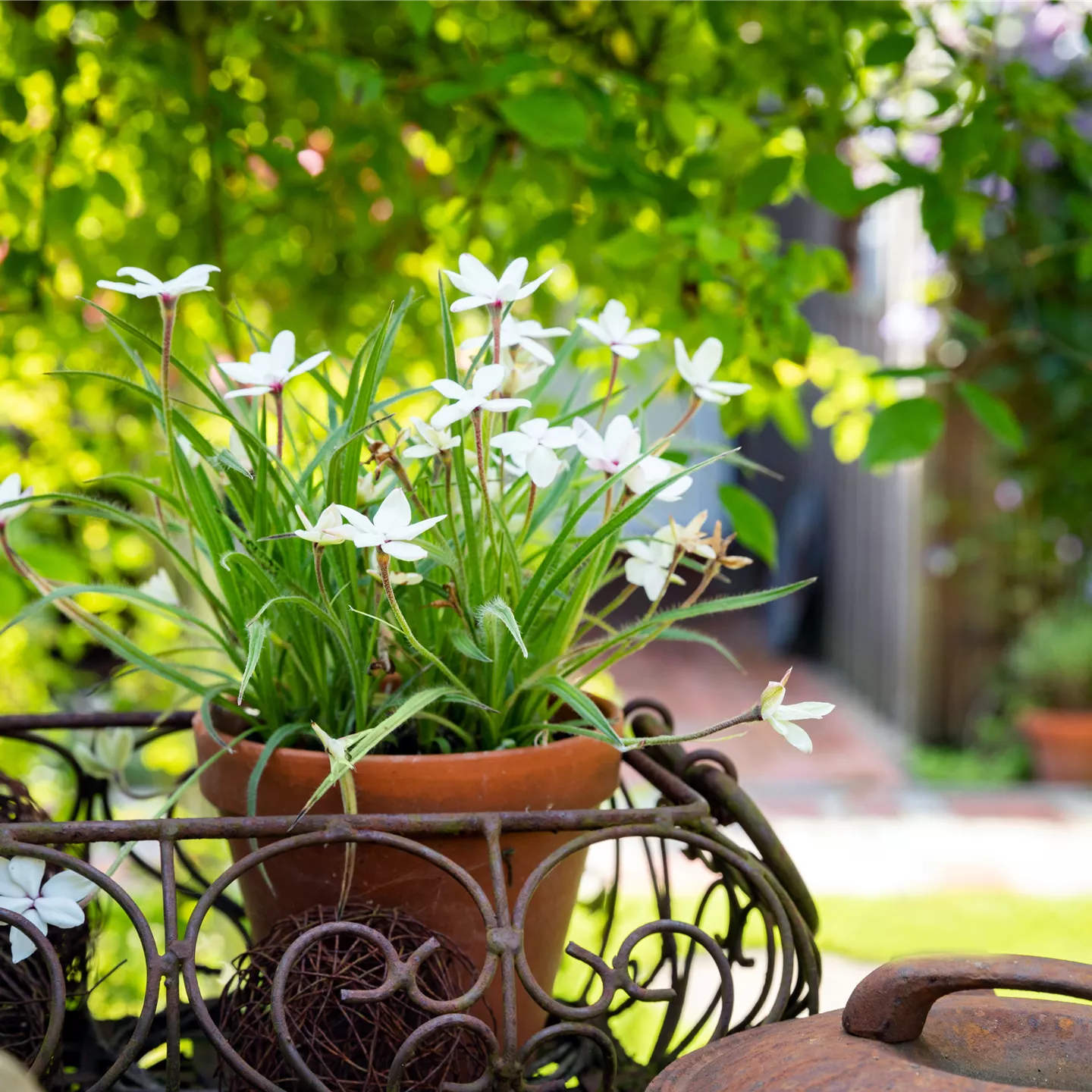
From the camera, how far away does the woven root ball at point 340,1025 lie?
0.55m

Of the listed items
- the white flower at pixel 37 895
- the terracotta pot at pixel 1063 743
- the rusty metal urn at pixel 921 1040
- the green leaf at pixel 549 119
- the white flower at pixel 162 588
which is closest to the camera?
the rusty metal urn at pixel 921 1040

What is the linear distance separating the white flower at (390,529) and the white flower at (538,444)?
0.08 m

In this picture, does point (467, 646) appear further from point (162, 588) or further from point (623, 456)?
point (162, 588)

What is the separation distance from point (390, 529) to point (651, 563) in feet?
0.83

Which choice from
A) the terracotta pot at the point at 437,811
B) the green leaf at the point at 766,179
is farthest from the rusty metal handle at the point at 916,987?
the green leaf at the point at 766,179

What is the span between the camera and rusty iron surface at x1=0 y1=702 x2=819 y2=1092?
1.73ft

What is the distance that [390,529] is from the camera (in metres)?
0.54

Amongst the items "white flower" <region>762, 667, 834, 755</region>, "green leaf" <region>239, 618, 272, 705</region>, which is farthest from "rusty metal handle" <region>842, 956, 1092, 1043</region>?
Answer: "green leaf" <region>239, 618, 272, 705</region>

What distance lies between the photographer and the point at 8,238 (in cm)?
144

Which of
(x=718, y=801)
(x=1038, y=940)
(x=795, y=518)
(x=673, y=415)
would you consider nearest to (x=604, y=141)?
(x=718, y=801)

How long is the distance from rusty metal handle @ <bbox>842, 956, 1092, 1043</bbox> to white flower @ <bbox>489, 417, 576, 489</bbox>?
0.95ft

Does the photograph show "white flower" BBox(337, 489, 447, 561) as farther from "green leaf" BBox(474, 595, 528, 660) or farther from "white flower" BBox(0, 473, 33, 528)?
"white flower" BBox(0, 473, 33, 528)

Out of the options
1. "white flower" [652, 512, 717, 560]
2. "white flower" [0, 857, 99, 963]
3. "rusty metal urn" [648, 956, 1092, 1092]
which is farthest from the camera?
"white flower" [652, 512, 717, 560]

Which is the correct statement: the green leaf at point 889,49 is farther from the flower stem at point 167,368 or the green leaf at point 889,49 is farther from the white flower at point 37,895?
the white flower at point 37,895
